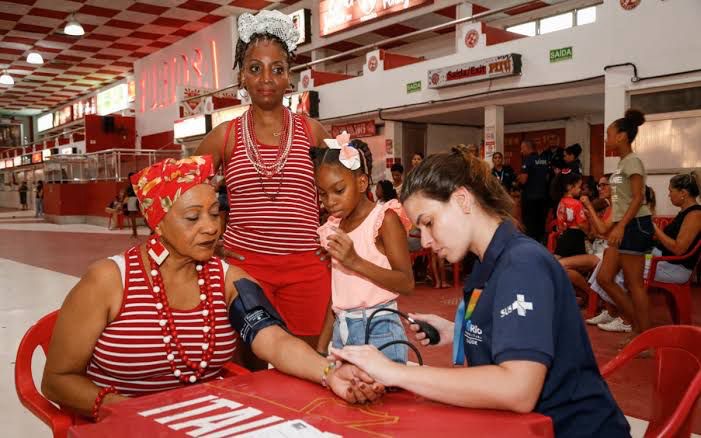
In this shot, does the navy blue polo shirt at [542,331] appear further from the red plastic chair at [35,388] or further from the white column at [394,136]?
the white column at [394,136]

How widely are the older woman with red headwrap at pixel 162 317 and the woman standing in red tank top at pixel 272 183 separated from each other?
1.14ft

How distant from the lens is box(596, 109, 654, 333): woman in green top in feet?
12.0

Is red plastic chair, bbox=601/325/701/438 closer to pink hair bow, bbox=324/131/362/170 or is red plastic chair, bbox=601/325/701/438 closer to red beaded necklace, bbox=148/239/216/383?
pink hair bow, bbox=324/131/362/170

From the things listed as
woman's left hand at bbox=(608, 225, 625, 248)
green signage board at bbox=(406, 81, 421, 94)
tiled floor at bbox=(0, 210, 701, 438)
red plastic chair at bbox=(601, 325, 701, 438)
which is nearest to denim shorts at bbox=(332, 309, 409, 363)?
red plastic chair at bbox=(601, 325, 701, 438)

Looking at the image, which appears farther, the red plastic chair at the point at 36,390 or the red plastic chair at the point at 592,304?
the red plastic chair at the point at 592,304

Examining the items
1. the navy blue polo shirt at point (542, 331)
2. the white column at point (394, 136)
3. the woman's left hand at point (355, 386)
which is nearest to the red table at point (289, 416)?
the woman's left hand at point (355, 386)

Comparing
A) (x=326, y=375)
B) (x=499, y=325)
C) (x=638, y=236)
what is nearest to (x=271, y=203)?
(x=326, y=375)

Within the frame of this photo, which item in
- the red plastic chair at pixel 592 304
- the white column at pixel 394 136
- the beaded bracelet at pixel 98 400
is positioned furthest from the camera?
the white column at pixel 394 136

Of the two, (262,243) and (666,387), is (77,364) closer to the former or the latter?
(262,243)

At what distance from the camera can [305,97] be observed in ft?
39.1

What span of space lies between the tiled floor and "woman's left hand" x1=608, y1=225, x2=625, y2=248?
2.34ft

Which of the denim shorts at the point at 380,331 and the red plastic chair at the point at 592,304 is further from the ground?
the denim shorts at the point at 380,331

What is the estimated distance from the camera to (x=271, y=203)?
6.38ft

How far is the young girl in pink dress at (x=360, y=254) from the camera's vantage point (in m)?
1.95
